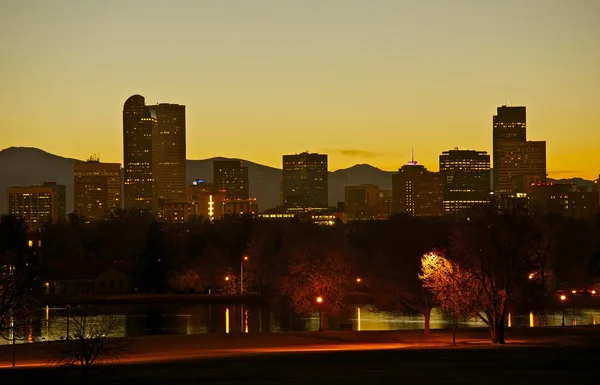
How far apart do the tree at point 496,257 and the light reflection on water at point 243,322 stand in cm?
1619

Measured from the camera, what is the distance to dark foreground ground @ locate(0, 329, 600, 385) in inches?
1754

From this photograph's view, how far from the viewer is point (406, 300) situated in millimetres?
73062

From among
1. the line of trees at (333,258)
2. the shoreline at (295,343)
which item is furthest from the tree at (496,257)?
the shoreline at (295,343)

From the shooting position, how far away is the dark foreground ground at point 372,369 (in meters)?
44.6

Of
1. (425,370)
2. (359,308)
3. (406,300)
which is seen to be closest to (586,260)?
(359,308)

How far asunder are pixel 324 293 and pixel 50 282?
59.2m

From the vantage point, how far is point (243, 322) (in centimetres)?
8844

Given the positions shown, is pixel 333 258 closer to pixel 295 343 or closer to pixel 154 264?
pixel 295 343

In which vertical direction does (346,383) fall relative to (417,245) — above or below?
below

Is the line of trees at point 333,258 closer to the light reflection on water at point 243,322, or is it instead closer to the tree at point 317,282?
the tree at point 317,282

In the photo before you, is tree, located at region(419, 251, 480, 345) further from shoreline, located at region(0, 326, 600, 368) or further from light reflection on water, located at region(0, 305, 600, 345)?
light reflection on water, located at region(0, 305, 600, 345)

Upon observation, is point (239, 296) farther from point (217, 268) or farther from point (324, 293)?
point (324, 293)

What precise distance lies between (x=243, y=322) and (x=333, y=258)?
1282cm

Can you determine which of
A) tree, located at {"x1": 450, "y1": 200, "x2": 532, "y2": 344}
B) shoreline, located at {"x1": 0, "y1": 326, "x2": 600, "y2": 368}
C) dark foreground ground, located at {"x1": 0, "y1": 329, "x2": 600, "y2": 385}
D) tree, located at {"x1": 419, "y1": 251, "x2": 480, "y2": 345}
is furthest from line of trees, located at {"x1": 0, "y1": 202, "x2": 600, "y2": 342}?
dark foreground ground, located at {"x1": 0, "y1": 329, "x2": 600, "y2": 385}
